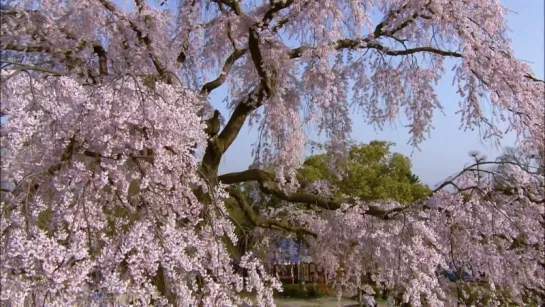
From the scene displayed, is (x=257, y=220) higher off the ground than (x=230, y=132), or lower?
lower

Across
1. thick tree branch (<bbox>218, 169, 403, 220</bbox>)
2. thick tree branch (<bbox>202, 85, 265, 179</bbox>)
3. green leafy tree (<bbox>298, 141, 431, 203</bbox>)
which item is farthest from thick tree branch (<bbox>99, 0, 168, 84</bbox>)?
green leafy tree (<bbox>298, 141, 431, 203</bbox>)

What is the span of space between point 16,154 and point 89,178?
0.47 metres

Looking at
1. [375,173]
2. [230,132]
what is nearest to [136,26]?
[230,132]

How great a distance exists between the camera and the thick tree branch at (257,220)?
274 inches

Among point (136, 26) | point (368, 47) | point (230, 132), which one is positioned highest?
point (136, 26)

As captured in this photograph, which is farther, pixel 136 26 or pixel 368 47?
pixel 368 47

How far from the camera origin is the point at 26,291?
9.41 feet

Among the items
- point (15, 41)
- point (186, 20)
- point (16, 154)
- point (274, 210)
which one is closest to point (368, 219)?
point (274, 210)

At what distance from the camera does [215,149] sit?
6523mm

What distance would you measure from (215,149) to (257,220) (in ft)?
3.90

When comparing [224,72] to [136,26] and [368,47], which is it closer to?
[136,26]

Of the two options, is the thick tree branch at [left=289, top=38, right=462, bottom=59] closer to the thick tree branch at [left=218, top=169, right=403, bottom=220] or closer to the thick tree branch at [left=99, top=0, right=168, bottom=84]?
the thick tree branch at [left=218, top=169, right=403, bottom=220]

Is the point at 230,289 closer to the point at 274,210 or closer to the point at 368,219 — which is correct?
the point at 368,219

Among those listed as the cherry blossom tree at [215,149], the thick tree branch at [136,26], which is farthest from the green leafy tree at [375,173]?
the thick tree branch at [136,26]
